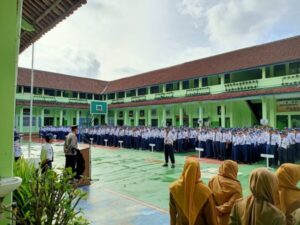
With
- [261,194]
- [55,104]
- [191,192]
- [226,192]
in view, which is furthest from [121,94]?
[261,194]

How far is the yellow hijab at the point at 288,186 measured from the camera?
8.54ft

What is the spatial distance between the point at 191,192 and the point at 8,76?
2.24m

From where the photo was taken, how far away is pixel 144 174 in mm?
8844

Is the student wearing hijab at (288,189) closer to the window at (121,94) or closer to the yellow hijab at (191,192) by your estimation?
the yellow hijab at (191,192)

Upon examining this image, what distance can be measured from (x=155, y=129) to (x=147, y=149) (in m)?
1.57

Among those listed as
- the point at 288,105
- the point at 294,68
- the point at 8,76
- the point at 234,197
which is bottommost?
the point at 234,197

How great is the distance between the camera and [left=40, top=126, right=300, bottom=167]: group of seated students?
9.84 metres

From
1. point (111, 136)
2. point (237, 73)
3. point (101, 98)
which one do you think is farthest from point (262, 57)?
point (101, 98)

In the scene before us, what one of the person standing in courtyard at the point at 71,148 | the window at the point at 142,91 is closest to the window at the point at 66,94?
the window at the point at 142,91

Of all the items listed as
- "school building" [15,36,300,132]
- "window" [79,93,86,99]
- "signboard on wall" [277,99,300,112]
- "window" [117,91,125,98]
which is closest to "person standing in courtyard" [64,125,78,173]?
"school building" [15,36,300,132]

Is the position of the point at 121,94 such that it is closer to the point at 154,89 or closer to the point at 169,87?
the point at 154,89

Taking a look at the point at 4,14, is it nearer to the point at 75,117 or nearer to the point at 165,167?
the point at 165,167

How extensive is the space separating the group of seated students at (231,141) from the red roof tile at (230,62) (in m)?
8.26

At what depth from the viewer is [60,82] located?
33.8 metres
